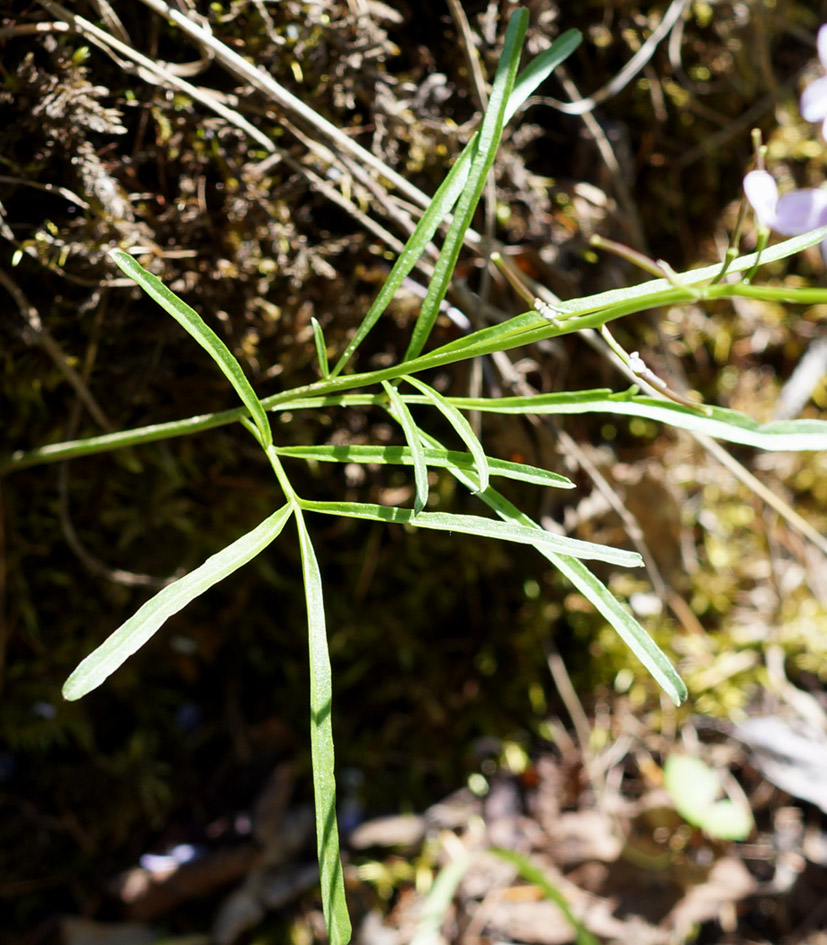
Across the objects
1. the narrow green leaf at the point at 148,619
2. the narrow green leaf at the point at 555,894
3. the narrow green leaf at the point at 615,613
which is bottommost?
the narrow green leaf at the point at 555,894

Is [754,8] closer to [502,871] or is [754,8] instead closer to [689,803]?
[689,803]

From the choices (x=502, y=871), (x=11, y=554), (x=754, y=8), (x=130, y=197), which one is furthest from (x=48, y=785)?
(x=754, y=8)

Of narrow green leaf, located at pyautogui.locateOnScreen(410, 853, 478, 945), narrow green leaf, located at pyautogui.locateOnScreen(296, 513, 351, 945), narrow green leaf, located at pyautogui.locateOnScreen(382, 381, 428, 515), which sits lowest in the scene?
narrow green leaf, located at pyautogui.locateOnScreen(410, 853, 478, 945)

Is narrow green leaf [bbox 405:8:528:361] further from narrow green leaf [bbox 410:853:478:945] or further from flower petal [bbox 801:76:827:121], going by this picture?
narrow green leaf [bbox 410:853:478:945]

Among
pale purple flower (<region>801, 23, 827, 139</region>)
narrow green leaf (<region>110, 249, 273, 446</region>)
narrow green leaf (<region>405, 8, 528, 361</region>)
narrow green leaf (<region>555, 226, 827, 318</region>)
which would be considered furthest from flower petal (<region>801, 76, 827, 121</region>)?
narrow green leaf (<region>110, 249, 273, 446</region>)

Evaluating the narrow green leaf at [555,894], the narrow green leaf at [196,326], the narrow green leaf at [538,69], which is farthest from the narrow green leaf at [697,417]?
the narrow green leaf at [555,894]

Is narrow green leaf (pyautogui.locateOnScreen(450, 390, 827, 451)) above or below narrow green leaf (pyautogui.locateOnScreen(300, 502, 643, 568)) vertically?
above

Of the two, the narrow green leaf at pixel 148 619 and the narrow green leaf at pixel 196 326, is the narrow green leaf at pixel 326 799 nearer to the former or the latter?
the narrow green leaf at pixel 148 619
